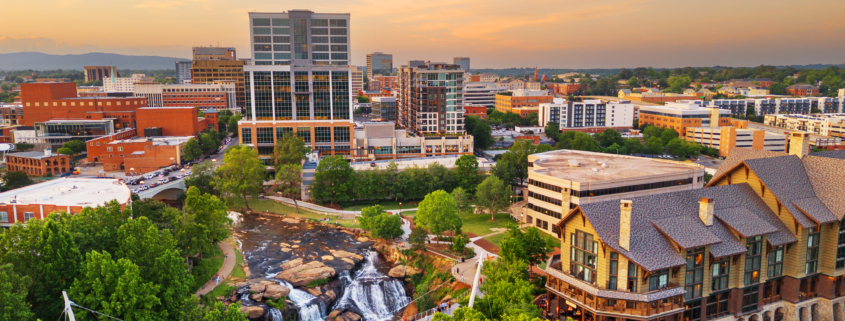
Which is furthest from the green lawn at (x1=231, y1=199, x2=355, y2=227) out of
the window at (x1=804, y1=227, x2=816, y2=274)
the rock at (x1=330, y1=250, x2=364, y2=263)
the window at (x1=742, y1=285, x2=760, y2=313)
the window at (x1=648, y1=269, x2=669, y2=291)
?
the window at (x1=804, y1=227, x2=816, y2=274)

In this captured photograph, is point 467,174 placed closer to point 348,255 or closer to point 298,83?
point 348,255

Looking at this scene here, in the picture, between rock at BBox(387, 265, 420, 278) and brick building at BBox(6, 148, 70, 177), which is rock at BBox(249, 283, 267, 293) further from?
brick building at BBox(6, 148, 70, 177)

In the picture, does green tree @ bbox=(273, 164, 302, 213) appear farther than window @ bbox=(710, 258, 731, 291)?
Yes

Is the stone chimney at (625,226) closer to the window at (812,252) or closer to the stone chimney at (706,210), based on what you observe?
the stone chimney at (706,210)

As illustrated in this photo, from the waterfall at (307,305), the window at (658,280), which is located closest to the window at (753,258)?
the window at (658,280)

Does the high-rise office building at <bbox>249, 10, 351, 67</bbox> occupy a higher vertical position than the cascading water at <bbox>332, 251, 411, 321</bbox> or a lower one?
higher

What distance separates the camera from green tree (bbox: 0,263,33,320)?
115 feet

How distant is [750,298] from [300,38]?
9872 centimetres

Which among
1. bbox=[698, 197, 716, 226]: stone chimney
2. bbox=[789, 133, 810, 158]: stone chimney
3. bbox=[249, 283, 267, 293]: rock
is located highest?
bbox=[789, 133, 810, 158]: stone chimney

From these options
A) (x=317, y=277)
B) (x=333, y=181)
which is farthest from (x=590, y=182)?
(x=333, y=181)

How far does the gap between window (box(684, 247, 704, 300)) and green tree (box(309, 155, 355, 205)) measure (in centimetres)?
6037

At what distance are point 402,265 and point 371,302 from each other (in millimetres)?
8798

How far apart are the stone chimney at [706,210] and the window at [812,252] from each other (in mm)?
10996

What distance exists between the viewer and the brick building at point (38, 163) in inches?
4198
